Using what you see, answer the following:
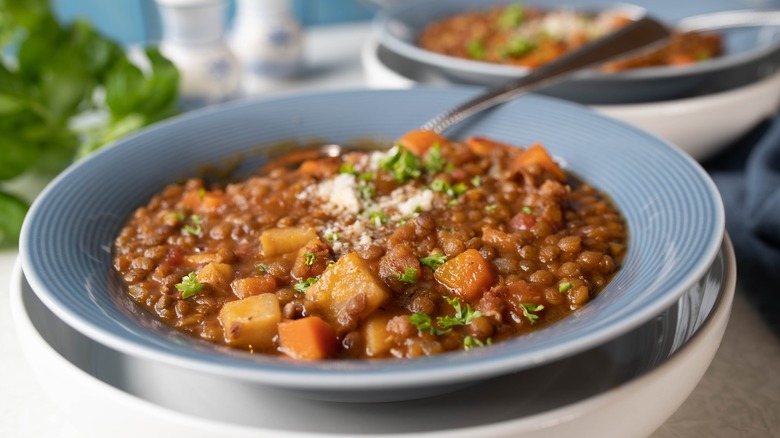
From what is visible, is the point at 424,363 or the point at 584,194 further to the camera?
the point at 584,194

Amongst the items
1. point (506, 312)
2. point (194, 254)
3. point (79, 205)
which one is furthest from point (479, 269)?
point (79, 205)

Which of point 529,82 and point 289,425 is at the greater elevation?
point 529,82

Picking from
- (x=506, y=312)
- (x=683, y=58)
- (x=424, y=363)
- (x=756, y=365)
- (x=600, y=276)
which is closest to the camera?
(x=424, y=363)

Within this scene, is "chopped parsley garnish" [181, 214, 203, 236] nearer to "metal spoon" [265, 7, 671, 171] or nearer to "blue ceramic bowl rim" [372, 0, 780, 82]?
"metal spoon" [265, 7, 671, 171]

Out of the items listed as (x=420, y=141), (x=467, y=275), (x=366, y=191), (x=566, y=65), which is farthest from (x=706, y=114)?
(x=467, y=275)

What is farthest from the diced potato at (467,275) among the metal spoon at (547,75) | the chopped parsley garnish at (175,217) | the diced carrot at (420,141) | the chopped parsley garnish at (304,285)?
the metal spoon at (547,75)

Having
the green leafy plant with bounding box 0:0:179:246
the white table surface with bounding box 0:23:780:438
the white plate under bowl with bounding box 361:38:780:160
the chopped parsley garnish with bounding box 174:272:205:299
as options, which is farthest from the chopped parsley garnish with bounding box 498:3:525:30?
the chopped parsley garnish with bounding box 174:272:205:299

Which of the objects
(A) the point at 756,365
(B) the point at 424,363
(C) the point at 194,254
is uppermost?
(B) the point at 424,363

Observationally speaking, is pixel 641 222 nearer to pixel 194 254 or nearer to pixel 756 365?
pixel 756 365
